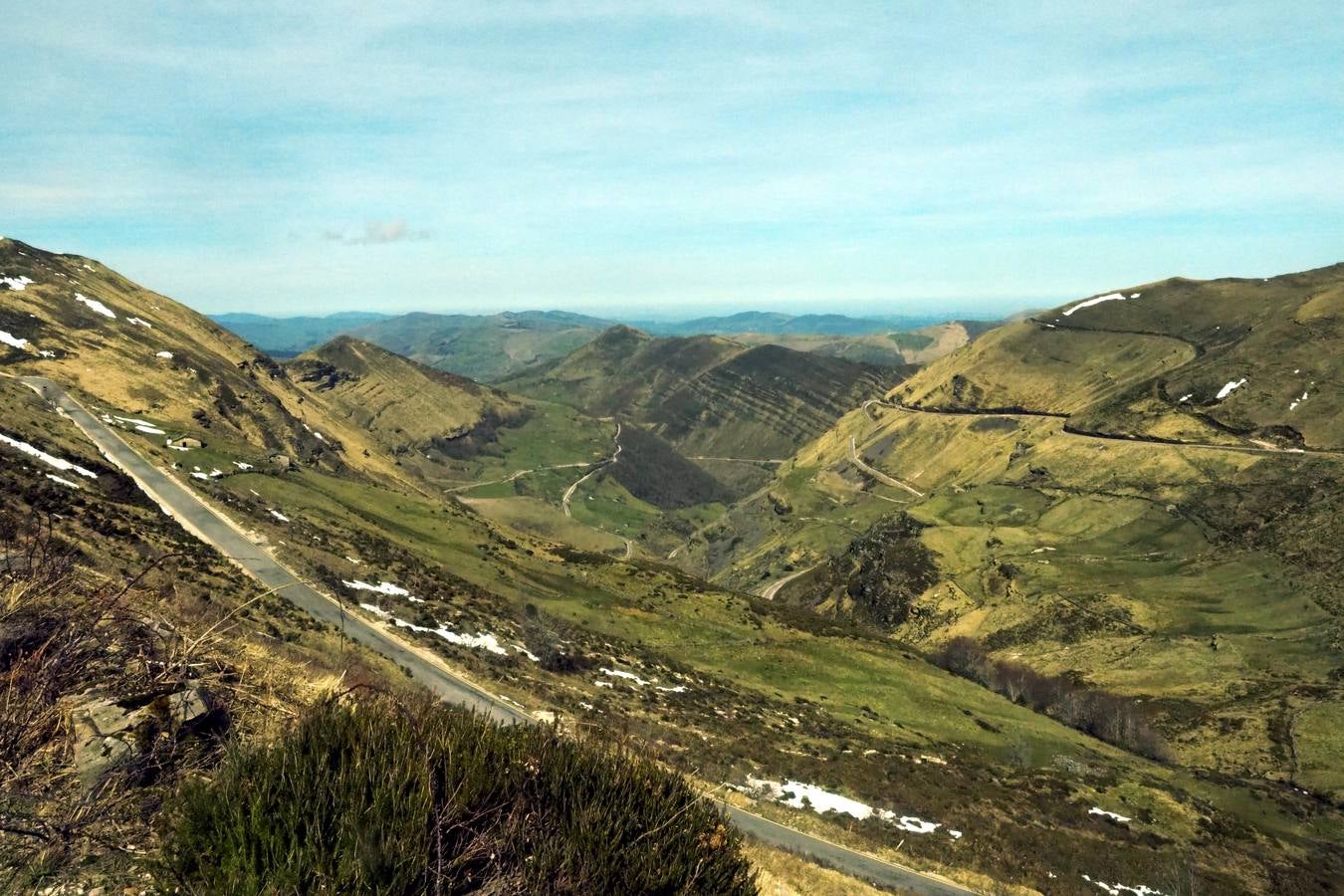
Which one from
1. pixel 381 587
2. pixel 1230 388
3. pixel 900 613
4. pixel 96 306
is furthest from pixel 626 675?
pixel 1230 388

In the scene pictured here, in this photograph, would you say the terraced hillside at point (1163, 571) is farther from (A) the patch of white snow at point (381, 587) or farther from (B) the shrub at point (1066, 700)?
(A) the patch of white snow at point (381, 587)

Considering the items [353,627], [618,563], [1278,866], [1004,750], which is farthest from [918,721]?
[353,627]

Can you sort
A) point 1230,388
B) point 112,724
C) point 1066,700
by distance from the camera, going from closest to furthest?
point 112,724 → point 1066,700 → point 1230,388

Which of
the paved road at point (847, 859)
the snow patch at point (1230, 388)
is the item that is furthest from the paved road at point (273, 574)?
the snow patch at point (1230, 388)

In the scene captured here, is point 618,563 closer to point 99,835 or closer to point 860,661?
point 860,661

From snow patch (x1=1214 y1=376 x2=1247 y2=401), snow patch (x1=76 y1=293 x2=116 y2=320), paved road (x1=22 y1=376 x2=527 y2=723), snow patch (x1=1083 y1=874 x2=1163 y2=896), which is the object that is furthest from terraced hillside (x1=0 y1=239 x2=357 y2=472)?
snow patch (x1=1214 y1=376 x2=1247 y2=401)

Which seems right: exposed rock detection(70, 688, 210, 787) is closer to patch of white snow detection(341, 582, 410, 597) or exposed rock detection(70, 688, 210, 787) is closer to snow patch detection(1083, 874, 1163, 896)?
patch of white snow detection(341, 582, 410, 597)

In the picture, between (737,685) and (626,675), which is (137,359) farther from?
(737,685)
